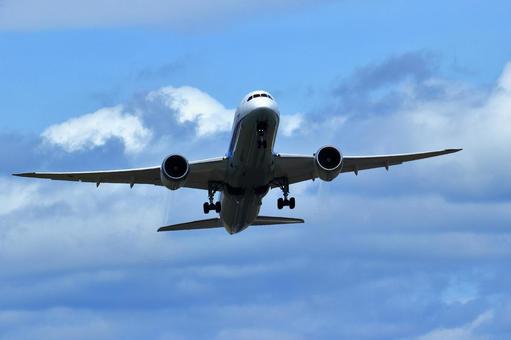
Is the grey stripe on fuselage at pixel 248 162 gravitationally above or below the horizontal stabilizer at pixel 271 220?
below

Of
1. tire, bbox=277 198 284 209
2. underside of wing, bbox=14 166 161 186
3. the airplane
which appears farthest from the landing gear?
underside of wing, bbox=14 166 161 186

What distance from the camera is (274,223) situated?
7194 centimetres

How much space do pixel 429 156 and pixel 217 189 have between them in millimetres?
11496

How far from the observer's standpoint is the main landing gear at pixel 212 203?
6462 centimetres

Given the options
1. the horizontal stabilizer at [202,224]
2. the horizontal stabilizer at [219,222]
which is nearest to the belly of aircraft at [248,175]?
the horizontal stabilizer at [202,224]

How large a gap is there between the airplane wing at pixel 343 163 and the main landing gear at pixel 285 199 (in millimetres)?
355

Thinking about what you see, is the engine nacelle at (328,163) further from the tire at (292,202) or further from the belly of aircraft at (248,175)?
the tire at (292,202)

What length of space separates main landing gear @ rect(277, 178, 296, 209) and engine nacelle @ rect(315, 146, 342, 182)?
10.1 feet

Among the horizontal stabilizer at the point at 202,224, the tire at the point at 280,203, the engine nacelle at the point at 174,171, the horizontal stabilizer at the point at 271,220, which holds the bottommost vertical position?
the engine nacelle at the point at 174,171

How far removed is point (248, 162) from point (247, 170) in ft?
2.23

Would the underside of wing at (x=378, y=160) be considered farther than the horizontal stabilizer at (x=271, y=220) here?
No

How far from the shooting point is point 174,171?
203ft

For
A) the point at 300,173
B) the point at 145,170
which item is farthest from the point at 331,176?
the point at 145,170

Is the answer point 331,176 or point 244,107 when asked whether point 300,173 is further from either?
point 244,107
